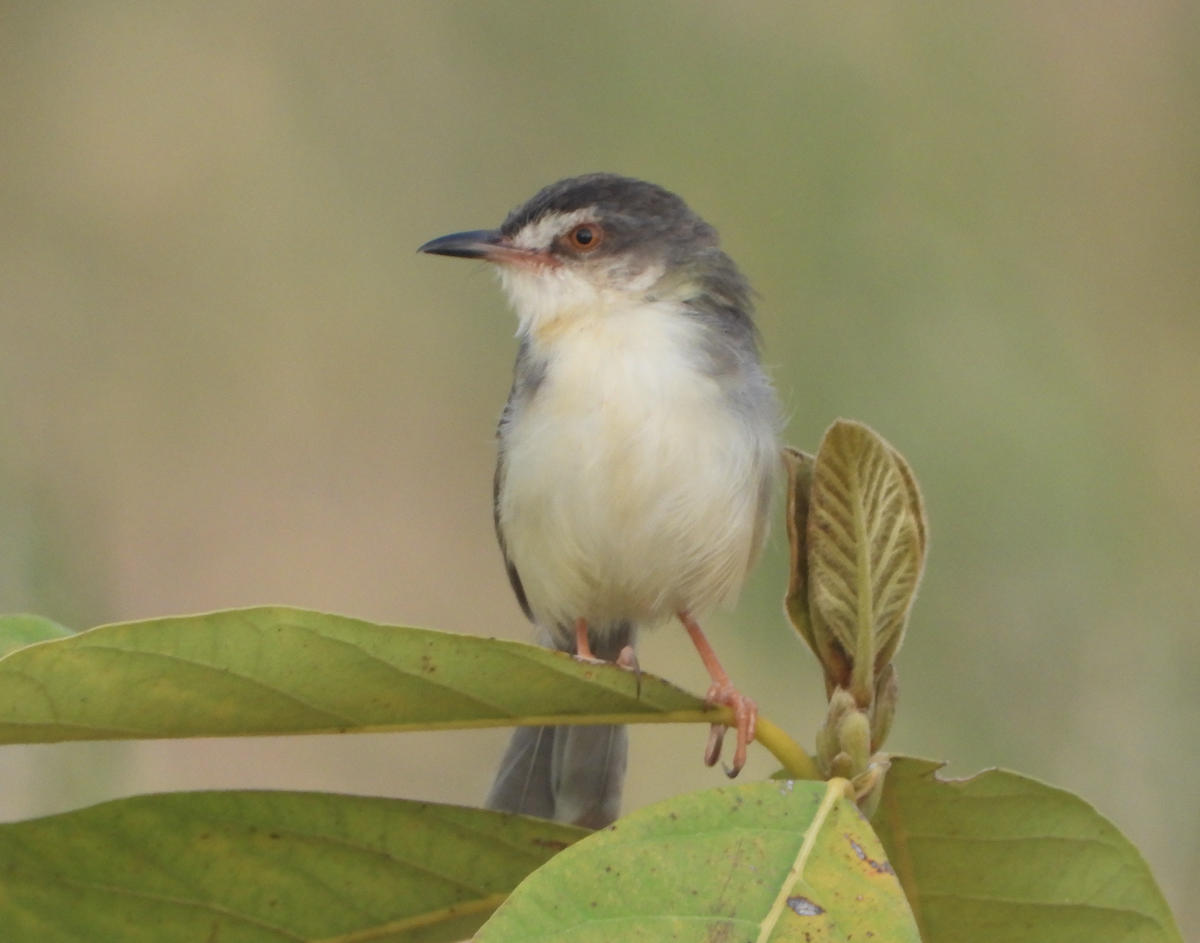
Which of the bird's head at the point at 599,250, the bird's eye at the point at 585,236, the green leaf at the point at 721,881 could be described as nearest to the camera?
the green leaf at the point at 721,881

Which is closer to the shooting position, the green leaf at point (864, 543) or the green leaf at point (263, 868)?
the green leaf at point (263, 868)

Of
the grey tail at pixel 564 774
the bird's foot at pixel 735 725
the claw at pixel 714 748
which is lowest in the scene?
the grey tail at pixel 564 774

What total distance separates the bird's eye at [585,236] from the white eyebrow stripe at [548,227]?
0.02m

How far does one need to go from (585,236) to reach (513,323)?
2.93 m

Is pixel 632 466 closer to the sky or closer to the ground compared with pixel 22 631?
closer to the ground

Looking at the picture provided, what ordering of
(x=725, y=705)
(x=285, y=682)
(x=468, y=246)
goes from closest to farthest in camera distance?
(x=285, y=682) < (x=725, y=705) < (x=468, y=246)

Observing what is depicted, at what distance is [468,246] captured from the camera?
3883 mm

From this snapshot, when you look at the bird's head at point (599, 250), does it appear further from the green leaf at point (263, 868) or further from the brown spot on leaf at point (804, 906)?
the brown spot on leaf at point (804, 906)

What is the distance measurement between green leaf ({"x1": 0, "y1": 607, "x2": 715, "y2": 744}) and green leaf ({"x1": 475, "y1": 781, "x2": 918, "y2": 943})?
0.25 meters

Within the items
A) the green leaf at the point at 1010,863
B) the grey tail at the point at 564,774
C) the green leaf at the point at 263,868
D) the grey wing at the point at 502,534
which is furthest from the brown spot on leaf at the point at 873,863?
the grey wing at the point at 502,534

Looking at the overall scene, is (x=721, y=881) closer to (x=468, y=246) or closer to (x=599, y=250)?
(x=599, y=250)

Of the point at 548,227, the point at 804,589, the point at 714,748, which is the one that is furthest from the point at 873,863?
the point at 548,227

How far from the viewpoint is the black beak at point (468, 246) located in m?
3.86

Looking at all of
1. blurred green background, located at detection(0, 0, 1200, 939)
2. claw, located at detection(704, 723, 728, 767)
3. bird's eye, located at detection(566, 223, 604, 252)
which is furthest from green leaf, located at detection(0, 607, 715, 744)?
blurred green background, located at detection(0, 0, 1200, 939)
